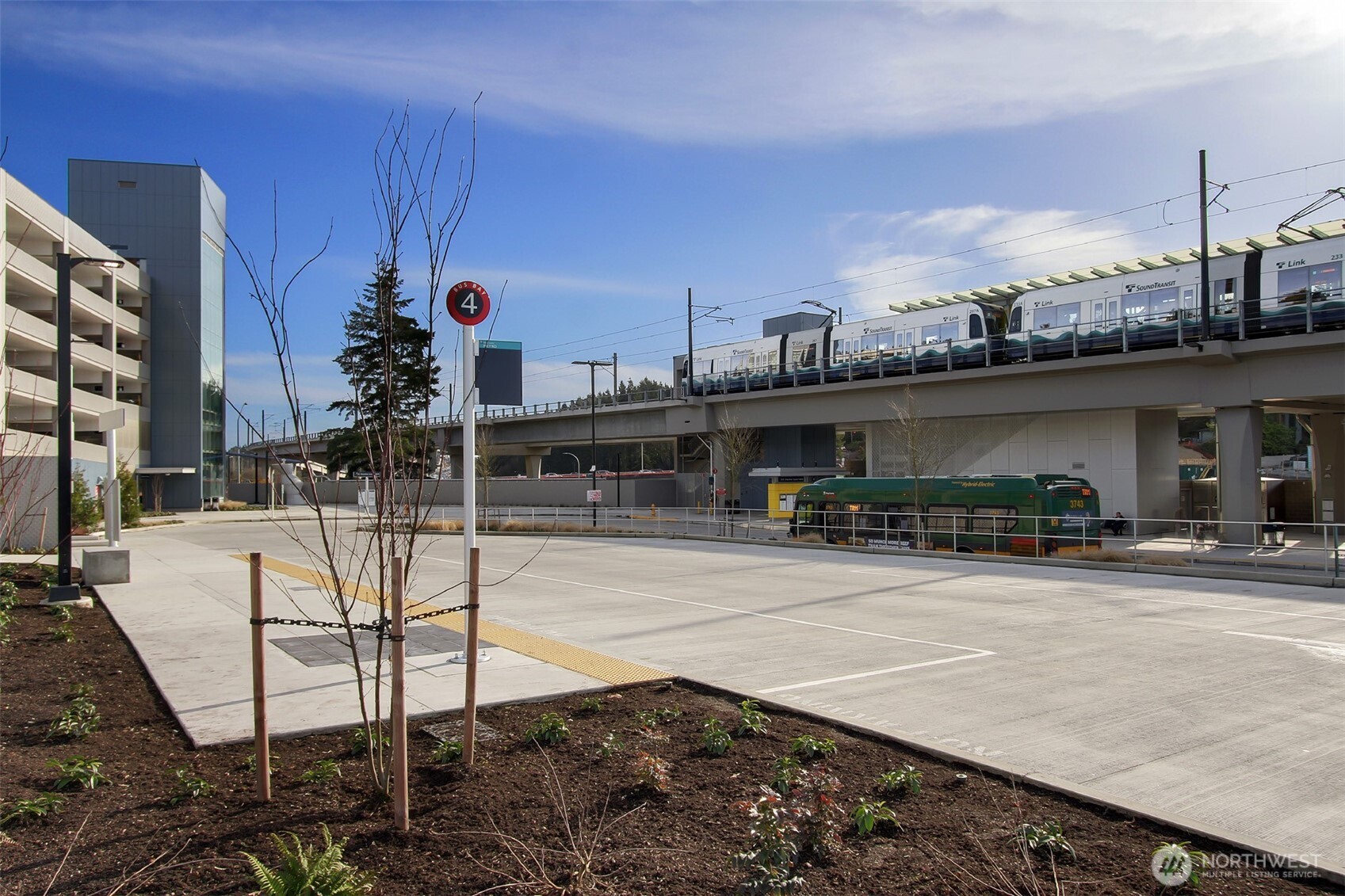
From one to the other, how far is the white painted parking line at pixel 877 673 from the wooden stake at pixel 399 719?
157 inches

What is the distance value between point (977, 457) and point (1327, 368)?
15.3m

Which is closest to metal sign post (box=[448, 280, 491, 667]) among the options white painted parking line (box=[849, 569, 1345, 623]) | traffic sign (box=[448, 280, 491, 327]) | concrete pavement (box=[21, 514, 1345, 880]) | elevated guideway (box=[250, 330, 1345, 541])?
traffic sign (box=[448, 280, 491, 327])

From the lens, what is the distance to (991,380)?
37.9 metres

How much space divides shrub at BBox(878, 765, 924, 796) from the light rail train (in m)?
29.3

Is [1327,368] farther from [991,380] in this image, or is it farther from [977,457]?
[977,457]

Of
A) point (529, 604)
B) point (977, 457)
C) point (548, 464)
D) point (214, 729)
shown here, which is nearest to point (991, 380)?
point (977, 457)

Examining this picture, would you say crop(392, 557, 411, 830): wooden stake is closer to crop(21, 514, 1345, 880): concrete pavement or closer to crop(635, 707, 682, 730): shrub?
crop(635, 707, 682, 730): shrub

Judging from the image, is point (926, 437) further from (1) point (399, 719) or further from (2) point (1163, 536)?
(1) point (399, 719)

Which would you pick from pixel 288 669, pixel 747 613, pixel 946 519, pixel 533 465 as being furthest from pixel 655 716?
pixel 533 465

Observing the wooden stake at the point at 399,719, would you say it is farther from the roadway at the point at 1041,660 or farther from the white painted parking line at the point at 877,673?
the white painted parking line at the point at 877,673

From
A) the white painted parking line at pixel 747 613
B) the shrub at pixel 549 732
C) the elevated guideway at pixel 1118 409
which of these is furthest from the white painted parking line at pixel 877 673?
the elevated guideway at pixel 1118 409

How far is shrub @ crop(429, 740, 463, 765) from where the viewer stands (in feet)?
17.7

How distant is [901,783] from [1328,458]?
Result: 39329 mm

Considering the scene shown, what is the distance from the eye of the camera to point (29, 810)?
445 centimetres
